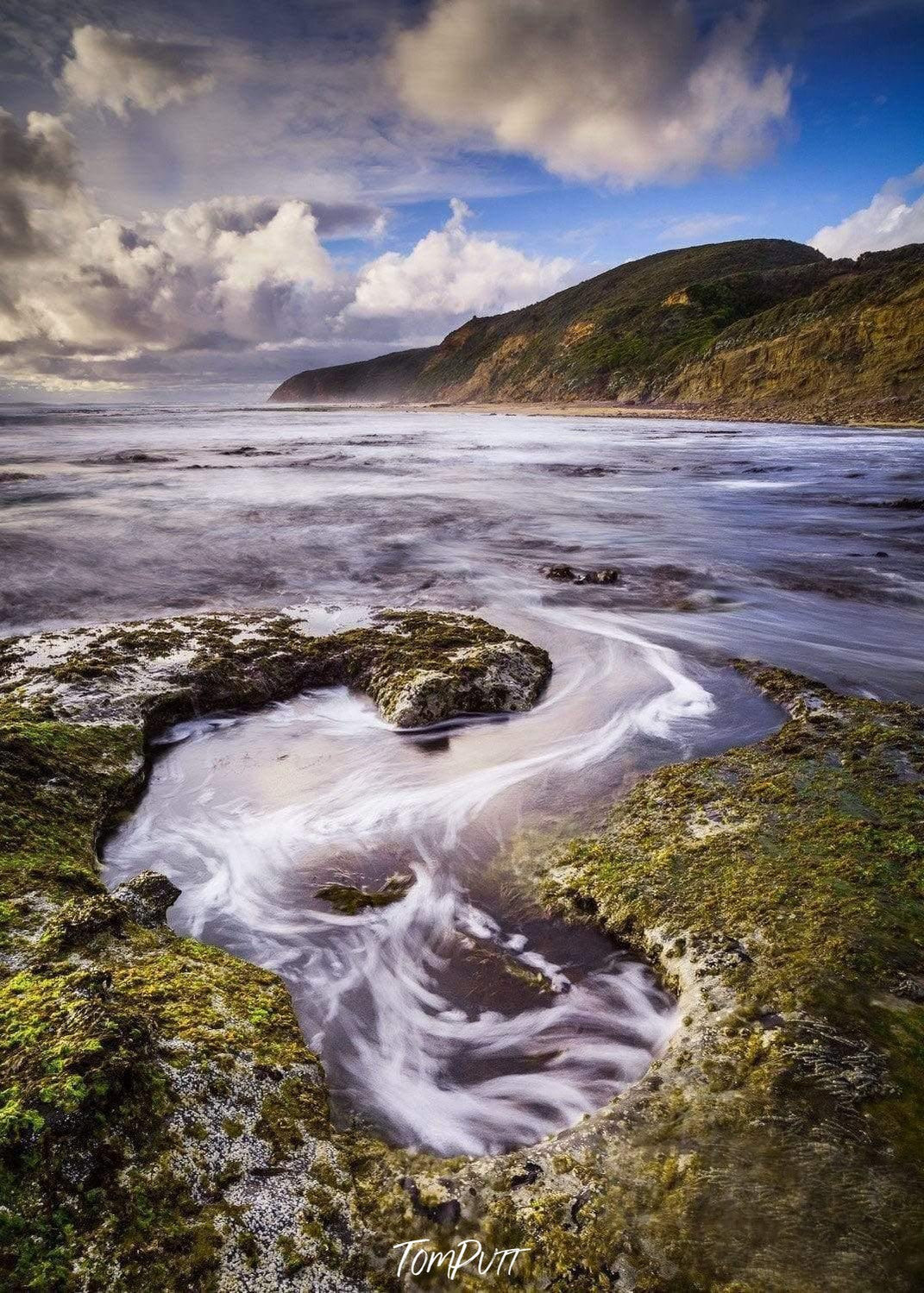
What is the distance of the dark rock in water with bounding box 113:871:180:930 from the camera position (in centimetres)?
Answer: 286

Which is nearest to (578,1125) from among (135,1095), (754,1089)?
(754,1089)

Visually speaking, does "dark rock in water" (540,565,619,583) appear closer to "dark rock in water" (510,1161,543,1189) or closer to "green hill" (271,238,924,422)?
"dark rock in water" (510,1161,543,1189)

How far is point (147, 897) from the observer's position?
2.96 meters

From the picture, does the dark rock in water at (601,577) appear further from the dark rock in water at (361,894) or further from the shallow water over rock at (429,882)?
the dark rock in water at (361,894)

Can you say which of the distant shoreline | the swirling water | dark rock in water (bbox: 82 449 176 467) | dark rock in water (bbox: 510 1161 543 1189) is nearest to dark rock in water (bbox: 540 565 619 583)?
the swirling water

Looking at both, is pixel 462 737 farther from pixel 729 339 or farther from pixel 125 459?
pixel 729 339

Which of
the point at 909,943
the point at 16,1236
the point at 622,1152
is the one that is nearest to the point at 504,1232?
the point at 622,1152

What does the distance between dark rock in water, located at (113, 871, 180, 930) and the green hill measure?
49.1m

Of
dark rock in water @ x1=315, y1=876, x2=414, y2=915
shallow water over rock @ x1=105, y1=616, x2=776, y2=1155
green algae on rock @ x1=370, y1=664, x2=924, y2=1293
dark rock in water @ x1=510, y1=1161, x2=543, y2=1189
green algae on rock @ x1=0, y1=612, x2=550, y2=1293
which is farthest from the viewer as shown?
dark rock in water @ x1=315, y1=876, x2=414, y2=915

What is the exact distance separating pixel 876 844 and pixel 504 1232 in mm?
2235

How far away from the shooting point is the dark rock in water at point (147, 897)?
9.39 feet

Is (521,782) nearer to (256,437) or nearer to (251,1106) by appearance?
(251,1106)

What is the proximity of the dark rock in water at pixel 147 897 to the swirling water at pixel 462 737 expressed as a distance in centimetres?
50

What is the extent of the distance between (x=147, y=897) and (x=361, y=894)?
1127mm
